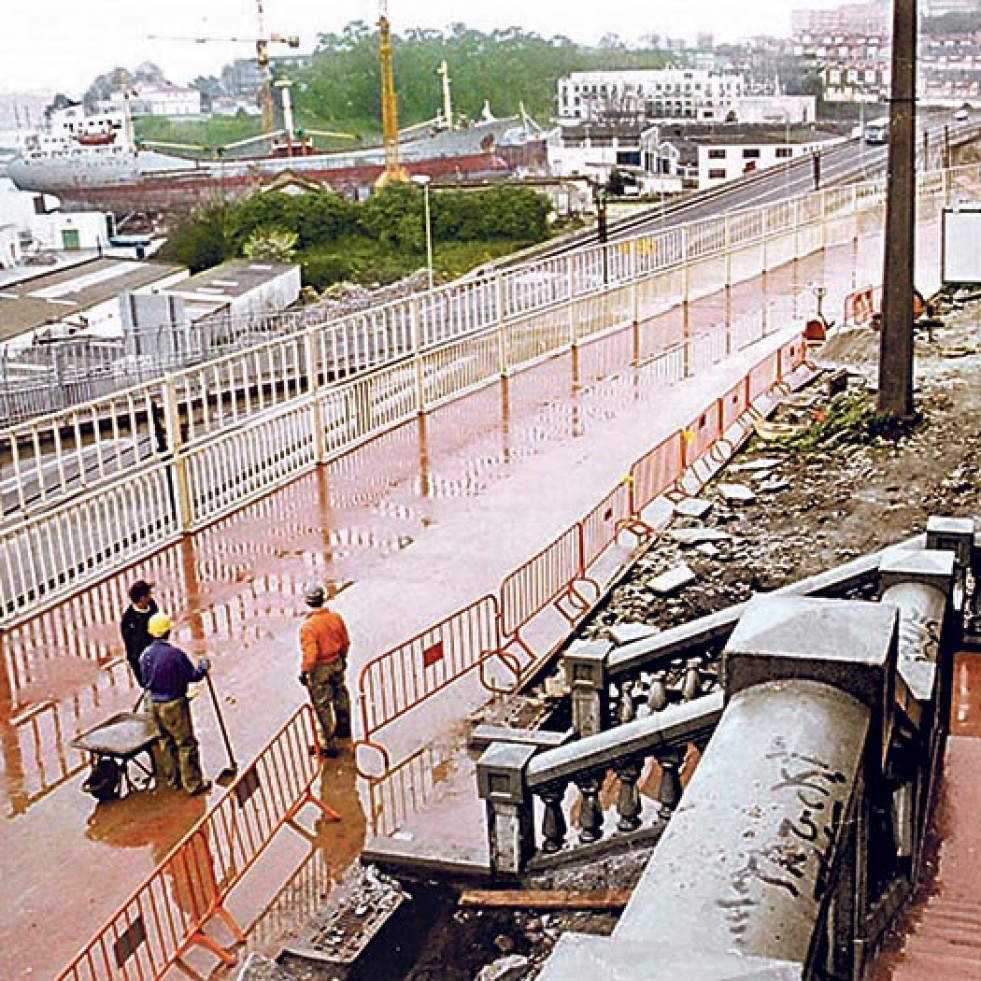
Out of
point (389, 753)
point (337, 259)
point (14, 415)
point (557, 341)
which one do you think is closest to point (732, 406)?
point (557, 341)

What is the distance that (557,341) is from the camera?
2227cm

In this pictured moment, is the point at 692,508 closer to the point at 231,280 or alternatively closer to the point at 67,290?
the point at 231,280

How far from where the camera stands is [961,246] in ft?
76.8

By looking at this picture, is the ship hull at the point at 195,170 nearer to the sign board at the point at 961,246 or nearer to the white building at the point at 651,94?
the white building at the point at 651,94

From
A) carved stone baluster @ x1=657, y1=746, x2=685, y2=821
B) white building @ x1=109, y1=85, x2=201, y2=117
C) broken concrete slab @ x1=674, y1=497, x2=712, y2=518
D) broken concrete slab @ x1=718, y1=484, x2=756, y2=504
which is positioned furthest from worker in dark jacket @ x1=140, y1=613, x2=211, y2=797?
white building @ x1=109, y1=85, x2=201, y2=117

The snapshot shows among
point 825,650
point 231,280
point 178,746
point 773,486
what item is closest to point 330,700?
point 178,746

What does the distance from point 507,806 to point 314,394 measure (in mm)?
9815

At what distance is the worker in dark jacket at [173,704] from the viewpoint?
314 inches

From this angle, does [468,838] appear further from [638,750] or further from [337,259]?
[337,259]

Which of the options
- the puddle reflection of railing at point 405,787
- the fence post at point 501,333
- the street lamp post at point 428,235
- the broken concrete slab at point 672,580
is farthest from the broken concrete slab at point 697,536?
the street lamp post at point 428,235

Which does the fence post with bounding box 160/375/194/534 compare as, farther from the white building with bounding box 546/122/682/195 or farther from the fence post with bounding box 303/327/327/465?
the white building with bounding box 546/122/682/195

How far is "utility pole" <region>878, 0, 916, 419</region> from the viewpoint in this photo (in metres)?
14.9

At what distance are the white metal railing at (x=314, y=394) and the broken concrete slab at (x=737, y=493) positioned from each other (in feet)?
15.7

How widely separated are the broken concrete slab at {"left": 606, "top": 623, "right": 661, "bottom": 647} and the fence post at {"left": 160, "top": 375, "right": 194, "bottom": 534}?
509 cm
